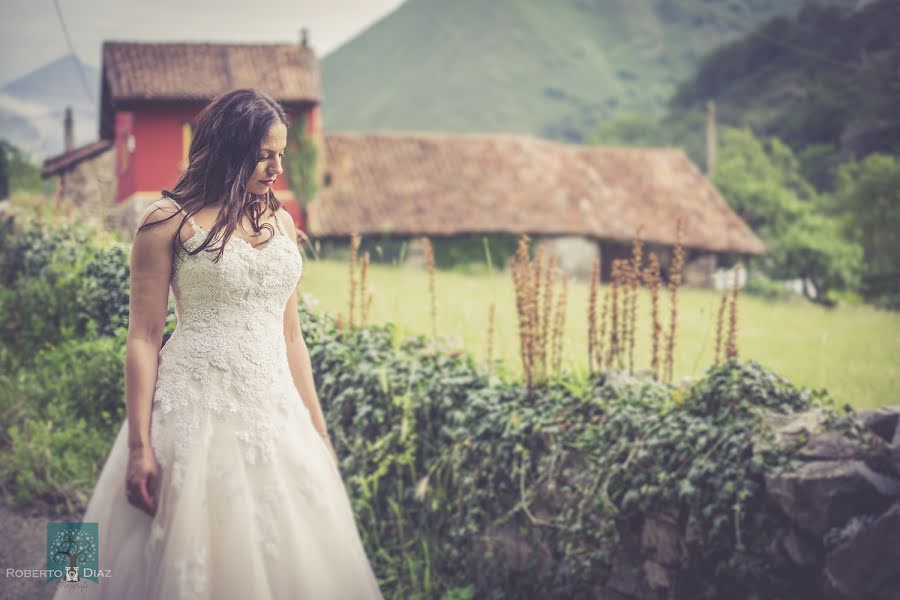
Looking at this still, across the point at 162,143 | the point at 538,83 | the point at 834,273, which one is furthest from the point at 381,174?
the point at 538,83

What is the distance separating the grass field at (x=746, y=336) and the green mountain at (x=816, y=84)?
3490mm

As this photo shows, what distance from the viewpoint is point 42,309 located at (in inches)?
292

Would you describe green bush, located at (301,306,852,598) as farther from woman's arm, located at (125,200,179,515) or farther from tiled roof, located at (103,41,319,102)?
tiled roof, located at (103,41,319,102)

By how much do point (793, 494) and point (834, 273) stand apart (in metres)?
20.0

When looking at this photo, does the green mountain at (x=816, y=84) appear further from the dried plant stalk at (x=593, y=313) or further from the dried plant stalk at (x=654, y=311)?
the dried plant stalk at (x=593, y=313)

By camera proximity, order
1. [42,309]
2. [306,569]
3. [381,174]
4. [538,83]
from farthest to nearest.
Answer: [538,83] → [381,174] → [42,309] → [306,569]

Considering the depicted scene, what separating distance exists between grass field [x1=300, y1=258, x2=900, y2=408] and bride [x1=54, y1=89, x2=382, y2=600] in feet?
7.91

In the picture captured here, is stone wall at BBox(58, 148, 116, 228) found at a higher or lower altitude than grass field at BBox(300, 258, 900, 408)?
higher

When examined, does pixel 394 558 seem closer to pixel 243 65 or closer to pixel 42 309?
pixel 42 309

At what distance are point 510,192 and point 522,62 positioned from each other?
70.0 metres

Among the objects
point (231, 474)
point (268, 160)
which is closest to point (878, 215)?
point (268, 160)

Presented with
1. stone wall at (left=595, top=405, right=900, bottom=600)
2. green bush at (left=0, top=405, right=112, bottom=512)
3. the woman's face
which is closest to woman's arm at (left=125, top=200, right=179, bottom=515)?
the woman's face

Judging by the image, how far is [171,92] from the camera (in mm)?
18984

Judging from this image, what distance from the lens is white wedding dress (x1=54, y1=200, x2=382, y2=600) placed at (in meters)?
2.31
